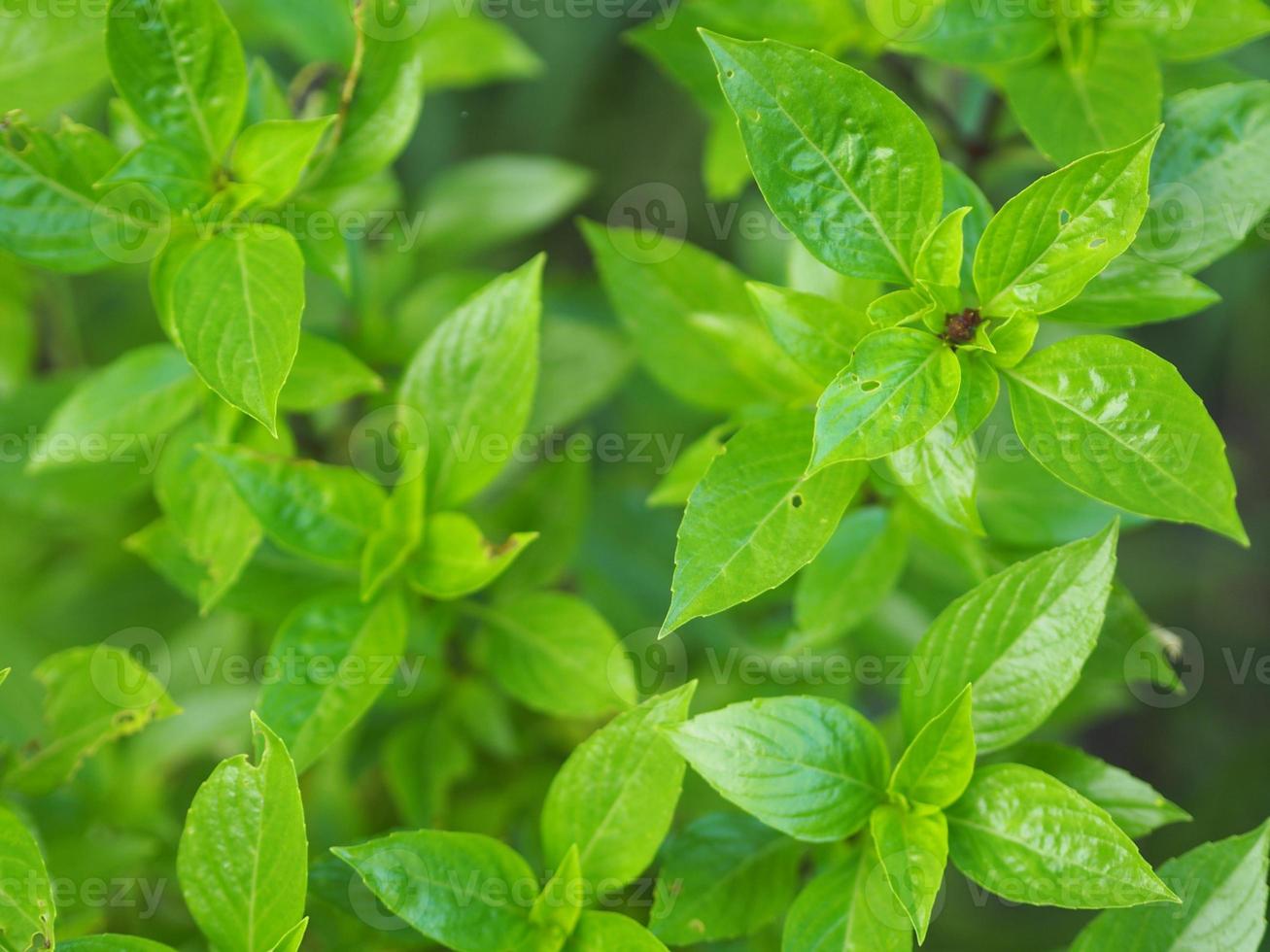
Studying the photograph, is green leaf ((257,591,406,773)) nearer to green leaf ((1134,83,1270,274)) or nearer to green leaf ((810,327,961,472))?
green leaf ((810,327,961,472))

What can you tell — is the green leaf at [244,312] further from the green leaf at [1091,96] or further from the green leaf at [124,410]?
the green leaf at [1091,96]

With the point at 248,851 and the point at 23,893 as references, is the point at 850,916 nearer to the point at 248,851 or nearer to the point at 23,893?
the point at 248,851

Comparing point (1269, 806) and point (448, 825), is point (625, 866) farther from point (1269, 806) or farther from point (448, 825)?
point (1269, 806)

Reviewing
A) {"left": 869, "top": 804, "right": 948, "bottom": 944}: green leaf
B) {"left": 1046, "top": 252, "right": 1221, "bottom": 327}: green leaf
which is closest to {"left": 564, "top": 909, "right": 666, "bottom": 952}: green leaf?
{"left": 869, "top": 804, "right": 948, "bottom": 944}: green leaf

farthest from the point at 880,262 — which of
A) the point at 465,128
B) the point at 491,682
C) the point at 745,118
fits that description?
the point at 465,128

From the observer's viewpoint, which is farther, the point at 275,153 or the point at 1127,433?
the point at 275,153

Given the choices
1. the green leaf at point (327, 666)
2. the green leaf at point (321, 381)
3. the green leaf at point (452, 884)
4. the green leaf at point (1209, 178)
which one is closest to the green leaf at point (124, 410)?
the green leaf at point (321, 381)

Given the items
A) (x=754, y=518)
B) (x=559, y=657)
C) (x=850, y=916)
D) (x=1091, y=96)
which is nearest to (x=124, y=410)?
(x=559, y=657)
